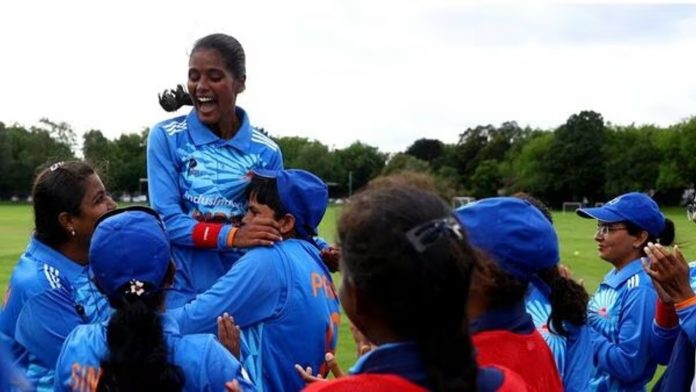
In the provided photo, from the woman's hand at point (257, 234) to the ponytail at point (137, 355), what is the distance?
39.4 inches

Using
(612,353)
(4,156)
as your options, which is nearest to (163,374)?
(612,353)

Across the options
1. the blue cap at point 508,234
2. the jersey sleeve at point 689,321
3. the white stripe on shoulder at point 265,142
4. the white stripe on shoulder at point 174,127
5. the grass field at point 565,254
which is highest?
the white stripe on shoulder at point 174,127

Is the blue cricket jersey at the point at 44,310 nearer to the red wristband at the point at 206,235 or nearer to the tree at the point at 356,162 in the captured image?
the red wristband at the point at 206,235

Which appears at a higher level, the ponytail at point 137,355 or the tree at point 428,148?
the ponytail at point 137,355

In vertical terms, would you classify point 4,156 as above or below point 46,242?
below

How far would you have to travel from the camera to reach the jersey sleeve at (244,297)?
137 inches

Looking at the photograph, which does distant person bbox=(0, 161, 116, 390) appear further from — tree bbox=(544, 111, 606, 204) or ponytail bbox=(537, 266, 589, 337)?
tree bbox=(544, 111, 606, 204)

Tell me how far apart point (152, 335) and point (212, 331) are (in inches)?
34.3

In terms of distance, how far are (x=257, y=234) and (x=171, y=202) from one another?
664mm

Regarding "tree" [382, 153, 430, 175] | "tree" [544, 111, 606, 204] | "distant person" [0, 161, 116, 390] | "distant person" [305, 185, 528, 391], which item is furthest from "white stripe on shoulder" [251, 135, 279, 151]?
"tree" [544, 111, 606, 204]

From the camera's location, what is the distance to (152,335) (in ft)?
8.68

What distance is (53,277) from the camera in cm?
355

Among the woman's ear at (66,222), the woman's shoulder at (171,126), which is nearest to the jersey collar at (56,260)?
the woman's ear at (66,222)

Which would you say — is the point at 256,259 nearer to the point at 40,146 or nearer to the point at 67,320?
the point at 67,320
